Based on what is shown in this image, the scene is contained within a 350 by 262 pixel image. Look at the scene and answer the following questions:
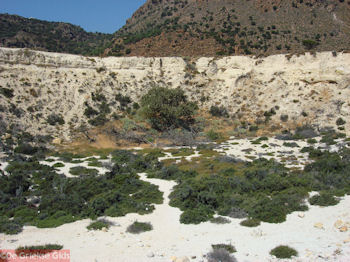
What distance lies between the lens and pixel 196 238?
9.78 metres

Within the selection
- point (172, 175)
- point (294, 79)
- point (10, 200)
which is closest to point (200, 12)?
point (294, 79)

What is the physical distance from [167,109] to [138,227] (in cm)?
2635

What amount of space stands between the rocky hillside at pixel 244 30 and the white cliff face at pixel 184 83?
10294 millimetres

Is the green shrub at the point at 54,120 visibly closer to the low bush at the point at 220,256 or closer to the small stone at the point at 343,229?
the low bush at the point at 220,256

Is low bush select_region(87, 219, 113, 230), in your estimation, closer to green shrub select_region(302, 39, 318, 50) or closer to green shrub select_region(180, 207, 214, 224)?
green shrub select_region(180, 207, 214, 224)

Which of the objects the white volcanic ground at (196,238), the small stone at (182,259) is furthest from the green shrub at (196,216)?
the small stone at (182,259)

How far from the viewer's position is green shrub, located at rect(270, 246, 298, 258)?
7.98 metres

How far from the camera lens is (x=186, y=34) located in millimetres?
60812

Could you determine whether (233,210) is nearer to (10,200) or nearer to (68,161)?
(10,200)

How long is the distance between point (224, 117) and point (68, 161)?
22960 millimetres

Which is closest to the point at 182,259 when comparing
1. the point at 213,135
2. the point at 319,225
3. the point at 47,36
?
the point at 319,225

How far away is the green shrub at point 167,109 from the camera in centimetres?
3622

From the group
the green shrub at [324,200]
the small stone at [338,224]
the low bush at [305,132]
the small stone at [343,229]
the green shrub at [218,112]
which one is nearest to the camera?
the small stone at [343,229]

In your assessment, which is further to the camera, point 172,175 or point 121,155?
point 121,155
